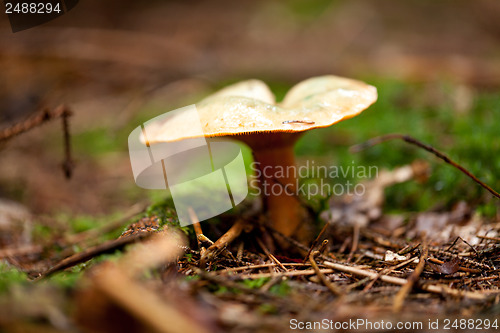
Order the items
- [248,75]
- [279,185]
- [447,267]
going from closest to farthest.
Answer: [447,267]
[279,185]
[248,75]

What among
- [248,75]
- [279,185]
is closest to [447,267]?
[279,185]

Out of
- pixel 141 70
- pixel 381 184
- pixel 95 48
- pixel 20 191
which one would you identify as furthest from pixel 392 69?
pixel 20 191

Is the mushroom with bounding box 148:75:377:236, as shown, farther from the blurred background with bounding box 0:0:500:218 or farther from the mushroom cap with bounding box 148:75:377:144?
the blurred background with bounding box 0:0:500:218

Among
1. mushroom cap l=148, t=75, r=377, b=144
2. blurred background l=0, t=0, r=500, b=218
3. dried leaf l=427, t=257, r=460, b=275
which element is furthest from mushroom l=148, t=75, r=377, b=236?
blurred background l=0, t=0, r=500, b=218

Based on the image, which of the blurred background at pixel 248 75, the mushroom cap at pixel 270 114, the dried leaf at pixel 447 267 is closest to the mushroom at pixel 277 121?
the mushroom cap at pixel 270 114

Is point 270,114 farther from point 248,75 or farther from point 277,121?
point 248,75

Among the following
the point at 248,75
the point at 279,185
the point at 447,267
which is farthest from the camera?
the point at 248,75
